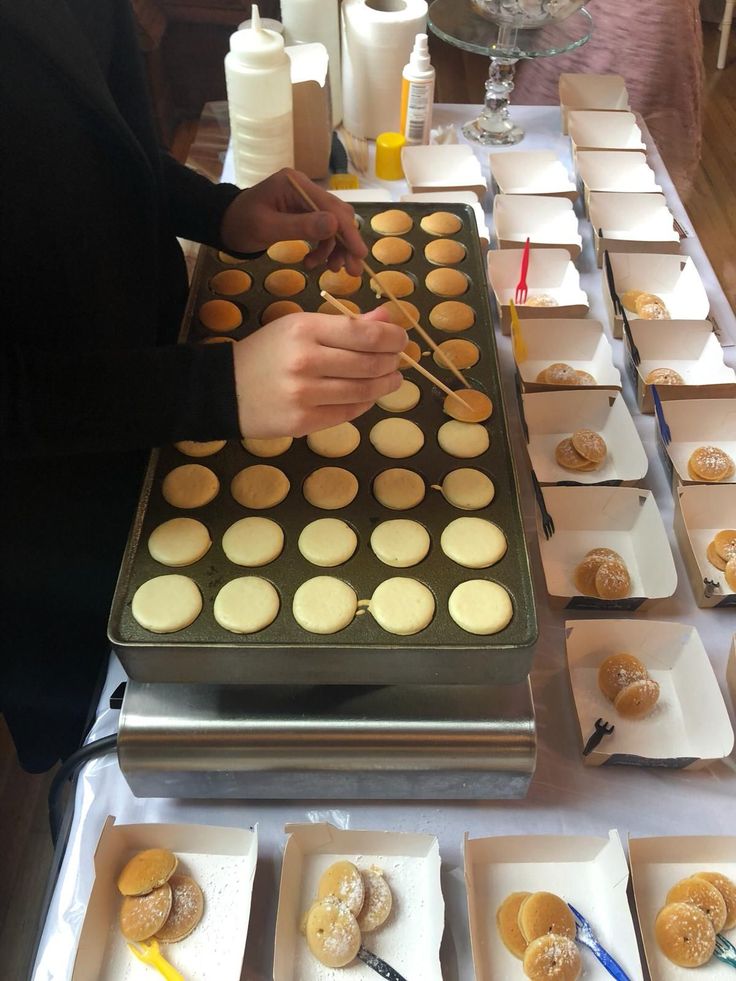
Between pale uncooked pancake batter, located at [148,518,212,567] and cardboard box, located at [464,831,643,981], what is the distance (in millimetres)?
403

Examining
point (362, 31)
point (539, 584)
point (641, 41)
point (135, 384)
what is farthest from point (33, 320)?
point (641, 41)

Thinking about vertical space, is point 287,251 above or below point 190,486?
above

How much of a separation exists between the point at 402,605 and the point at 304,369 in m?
0.25

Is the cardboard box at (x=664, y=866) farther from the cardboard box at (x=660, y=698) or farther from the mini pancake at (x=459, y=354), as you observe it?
the mini pancake at (x=459, y=354)

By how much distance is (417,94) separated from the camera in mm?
1652

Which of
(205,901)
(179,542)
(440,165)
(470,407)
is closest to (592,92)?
(440,165)

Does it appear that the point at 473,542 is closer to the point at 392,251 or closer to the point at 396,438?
the point at 396,438

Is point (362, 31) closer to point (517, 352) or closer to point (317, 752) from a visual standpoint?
point (517, 352)

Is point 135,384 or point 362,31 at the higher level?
point 362,31

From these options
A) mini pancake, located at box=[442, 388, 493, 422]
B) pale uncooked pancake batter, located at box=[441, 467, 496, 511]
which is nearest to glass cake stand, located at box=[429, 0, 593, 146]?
mini pancake, located at box=[442, 388, 493, 422]

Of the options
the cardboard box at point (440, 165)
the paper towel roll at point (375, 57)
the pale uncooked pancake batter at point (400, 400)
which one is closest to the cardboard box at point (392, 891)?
the pale uncooked pancake batter at point (400, 400)

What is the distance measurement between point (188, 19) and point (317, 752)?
3.78 metres

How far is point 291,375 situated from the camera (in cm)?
73

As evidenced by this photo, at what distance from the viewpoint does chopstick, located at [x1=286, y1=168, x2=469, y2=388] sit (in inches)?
38.0
